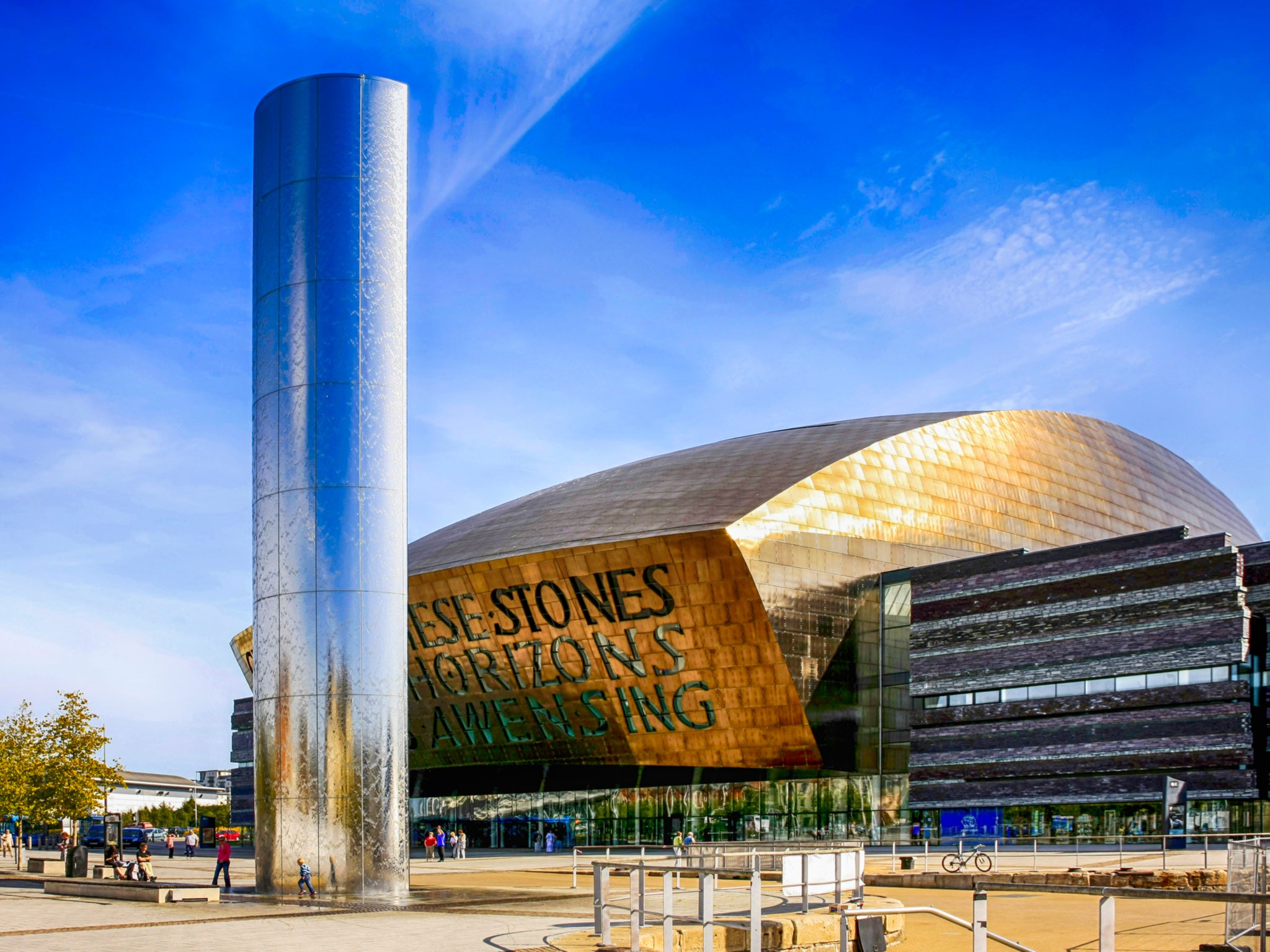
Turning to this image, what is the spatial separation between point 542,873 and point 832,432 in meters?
34.8

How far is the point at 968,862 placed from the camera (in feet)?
116

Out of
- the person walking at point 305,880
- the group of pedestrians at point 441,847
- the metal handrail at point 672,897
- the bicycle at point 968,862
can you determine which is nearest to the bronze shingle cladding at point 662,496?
the group of pedestrians at point 441,847

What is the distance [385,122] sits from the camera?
29.4 m

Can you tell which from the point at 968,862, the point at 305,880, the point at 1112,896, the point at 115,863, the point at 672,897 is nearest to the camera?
the point at 1112,896

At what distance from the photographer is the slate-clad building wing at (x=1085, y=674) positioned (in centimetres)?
4922

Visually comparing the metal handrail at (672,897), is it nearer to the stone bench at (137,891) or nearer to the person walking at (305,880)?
the person walking at (305,880)

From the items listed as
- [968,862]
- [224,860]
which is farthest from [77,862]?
[968,862]

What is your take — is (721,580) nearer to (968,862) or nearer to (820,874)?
(968,862)

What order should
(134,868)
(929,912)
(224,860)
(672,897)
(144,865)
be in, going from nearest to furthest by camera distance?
(929,912) < (672,897) < (224,860) < (134,868) < (144,865)

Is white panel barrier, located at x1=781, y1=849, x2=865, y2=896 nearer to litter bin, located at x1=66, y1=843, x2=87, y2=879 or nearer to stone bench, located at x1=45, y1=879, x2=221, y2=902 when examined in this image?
stone bench, located at x1=45, y1=879, x2=221, y2=902

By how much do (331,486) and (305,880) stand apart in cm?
759

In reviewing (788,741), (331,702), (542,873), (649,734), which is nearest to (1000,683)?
(788,741)

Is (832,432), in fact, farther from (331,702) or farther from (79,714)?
(331,702)

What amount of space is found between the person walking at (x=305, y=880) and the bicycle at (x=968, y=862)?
54.9 ft
